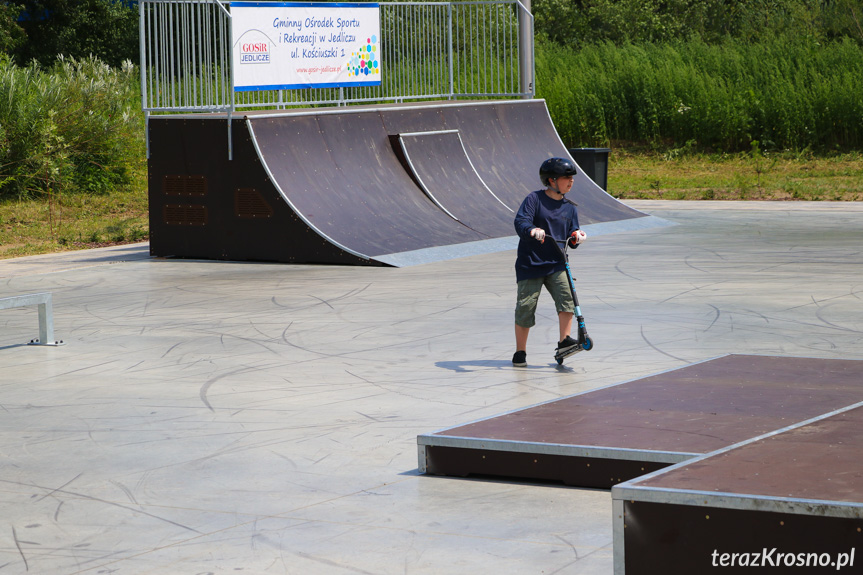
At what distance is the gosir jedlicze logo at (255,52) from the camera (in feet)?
52.4

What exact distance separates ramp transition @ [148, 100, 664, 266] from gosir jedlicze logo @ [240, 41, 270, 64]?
0.99 m

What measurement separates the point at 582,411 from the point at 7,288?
27.8 ft

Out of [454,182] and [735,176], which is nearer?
[454,182]

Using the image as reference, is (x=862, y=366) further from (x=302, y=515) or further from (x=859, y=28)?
(x=859, y=28)

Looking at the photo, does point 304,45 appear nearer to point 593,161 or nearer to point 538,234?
point 593,161

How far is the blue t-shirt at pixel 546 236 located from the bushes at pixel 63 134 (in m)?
13.1

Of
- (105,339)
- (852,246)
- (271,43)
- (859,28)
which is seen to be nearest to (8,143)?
(271,43)

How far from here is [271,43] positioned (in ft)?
53.7

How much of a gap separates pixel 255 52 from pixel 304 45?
0.98m

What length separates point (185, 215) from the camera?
1557 cm

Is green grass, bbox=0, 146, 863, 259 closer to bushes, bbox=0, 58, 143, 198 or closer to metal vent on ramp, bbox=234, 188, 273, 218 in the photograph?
bushes, bbox=0, 58, 143, 198

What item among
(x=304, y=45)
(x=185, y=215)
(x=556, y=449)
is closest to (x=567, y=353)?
(x=556, y=449)

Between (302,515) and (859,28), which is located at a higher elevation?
(859,28)

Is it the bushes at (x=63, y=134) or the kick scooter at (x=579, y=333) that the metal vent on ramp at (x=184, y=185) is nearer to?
the bushes at (x=63, y=134)
